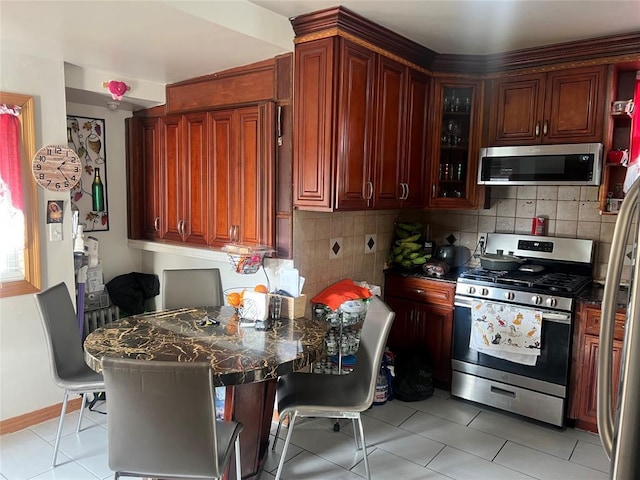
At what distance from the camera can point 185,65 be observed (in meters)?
2.97

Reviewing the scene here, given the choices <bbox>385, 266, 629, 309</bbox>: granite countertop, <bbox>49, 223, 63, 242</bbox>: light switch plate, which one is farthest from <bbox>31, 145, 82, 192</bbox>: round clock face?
<bbox>385, 266, 629, 309</bbox>: granite countertop

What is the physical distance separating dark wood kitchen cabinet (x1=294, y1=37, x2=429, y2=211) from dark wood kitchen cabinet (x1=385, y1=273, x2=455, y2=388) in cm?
75

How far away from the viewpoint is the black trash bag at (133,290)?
3.78 m

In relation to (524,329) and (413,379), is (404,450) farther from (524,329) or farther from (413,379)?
(524,329)

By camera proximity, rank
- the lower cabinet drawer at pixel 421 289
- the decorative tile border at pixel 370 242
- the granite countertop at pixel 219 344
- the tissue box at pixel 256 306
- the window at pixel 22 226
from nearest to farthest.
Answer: the granite countertop at pixel 219 344 < the tissue box at pixel 256 306 < the window at pixel 22 226 < the lower cabinet drawer at pixel 421 289 < the decorative tile border at pixel 370 242

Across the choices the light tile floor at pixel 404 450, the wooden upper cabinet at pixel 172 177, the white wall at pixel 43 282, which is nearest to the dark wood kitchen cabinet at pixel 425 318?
the light tile floor at pixel 404 450

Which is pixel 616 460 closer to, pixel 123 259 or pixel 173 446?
pixel 173 446

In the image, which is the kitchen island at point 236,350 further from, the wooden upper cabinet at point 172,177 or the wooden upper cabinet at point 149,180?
the wooden upper cabinet at point 149,180

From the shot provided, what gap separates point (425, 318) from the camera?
11.4ft

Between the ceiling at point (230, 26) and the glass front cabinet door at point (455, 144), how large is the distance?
1.26 feet

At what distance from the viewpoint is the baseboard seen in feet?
9.13

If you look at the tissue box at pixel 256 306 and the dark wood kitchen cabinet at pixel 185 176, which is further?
the dark wood kitchen cabinet at pixel 185 176

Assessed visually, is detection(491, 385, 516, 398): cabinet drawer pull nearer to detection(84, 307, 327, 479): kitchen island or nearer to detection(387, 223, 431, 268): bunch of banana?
detection(387, 223, 431, 268): bunch of banana

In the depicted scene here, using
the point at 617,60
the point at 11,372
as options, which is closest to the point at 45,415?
the point at 11,372
